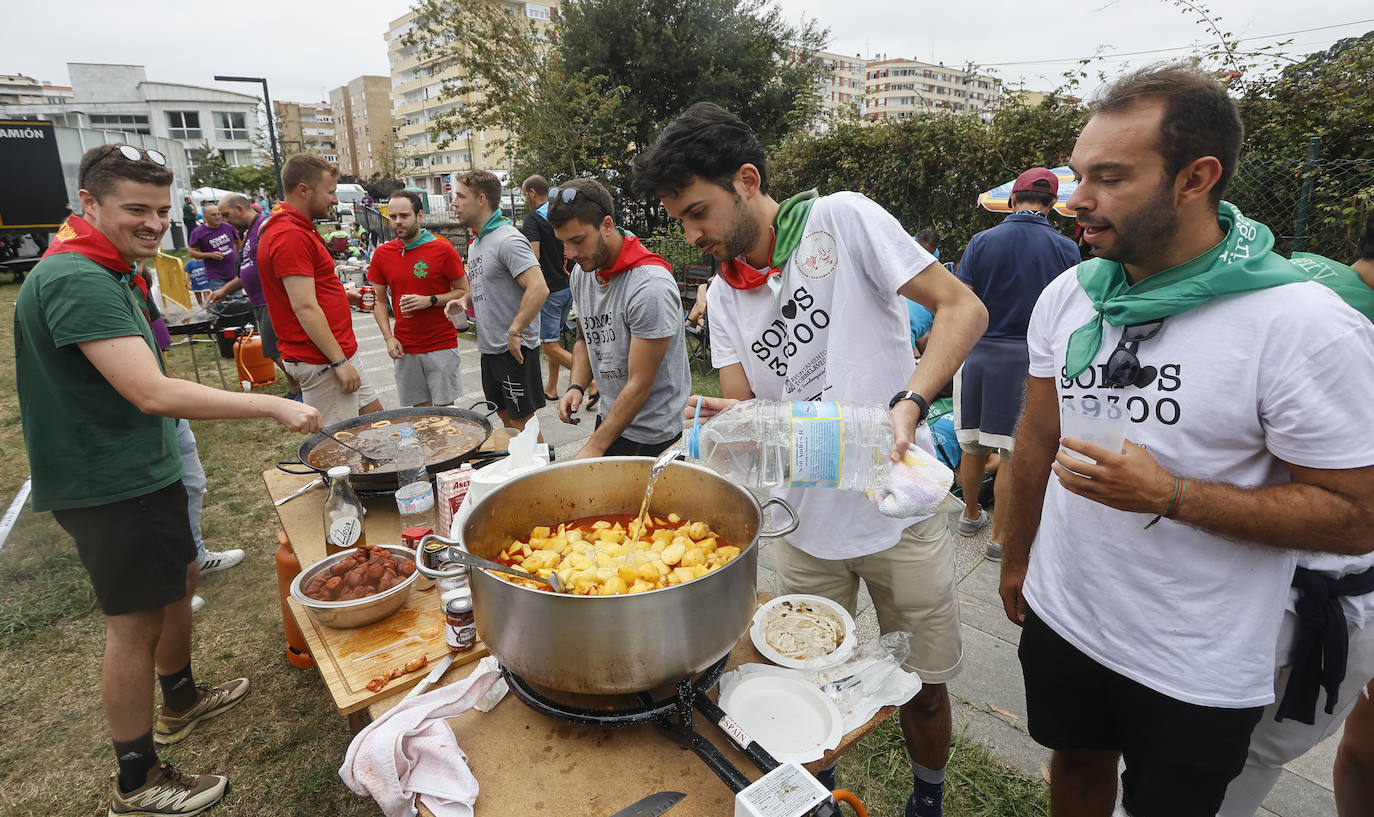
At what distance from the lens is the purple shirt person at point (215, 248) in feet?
33.3

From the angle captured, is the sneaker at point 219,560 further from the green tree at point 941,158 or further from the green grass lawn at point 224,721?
the green tree at point 941,158

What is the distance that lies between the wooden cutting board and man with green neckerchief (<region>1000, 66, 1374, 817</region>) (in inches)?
66.4

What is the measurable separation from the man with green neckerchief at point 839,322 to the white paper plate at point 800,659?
11.6 inches

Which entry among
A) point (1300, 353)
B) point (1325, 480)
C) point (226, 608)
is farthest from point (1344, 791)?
point (226, 608)

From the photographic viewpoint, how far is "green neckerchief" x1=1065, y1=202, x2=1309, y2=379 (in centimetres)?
134

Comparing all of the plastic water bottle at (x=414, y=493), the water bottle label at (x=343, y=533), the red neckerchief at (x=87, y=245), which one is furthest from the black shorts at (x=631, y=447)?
the red neckerchief at (x=87, y=245)

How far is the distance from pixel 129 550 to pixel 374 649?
139cm

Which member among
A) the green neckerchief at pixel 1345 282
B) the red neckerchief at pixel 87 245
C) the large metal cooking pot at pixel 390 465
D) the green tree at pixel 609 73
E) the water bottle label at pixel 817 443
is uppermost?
the green tree at pixel 609 73

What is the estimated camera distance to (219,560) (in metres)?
4.38

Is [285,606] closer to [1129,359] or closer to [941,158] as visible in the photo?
[1129,359]

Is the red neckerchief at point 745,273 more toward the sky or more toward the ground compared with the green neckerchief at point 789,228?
more toward the ground

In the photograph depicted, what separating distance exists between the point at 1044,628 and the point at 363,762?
1.80 meters

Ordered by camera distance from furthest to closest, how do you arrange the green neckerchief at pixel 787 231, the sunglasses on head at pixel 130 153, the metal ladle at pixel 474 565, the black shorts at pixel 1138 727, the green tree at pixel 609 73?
the green tree at pixel 609 73, the sunglasses on head at pixel 130 153, the green neckerchief at pixel 787 231, the black shorts at pixel 1138 727, the metal ladle at pixel 474 565

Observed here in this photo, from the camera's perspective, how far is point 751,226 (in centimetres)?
213
